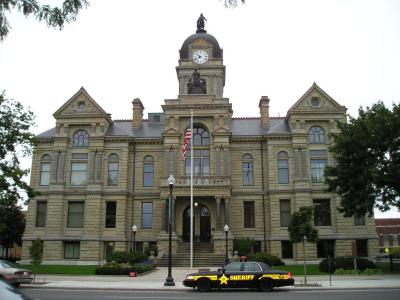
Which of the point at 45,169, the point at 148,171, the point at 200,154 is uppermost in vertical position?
the point at 200,154

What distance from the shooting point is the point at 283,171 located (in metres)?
44.3

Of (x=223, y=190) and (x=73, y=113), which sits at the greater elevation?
(x=73, y=113)

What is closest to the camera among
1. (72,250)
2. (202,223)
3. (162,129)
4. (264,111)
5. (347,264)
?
(347,264)

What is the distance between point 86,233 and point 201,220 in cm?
1153

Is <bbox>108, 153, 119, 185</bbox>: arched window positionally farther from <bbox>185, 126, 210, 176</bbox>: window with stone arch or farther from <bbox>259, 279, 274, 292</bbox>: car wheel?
<bbox>259, 279, 274, 292</bbox>: car wheel

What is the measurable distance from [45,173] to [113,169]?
7.17 meters

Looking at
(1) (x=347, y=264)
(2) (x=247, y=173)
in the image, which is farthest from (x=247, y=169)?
(1) (x=347, y=264)

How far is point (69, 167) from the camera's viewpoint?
1779 inches

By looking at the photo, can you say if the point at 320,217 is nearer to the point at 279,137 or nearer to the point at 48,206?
the point at 279,137

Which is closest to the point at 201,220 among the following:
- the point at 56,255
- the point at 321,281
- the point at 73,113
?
the point at 56,255

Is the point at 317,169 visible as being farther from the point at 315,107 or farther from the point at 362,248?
the point at 362,248

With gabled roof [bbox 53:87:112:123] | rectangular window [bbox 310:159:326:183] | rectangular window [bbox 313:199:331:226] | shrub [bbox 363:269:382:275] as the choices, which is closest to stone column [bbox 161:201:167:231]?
gabled roof [bbox 53:87:112:123]

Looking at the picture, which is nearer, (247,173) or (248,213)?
(248,213)

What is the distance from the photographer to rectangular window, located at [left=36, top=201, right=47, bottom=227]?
4434 cm
